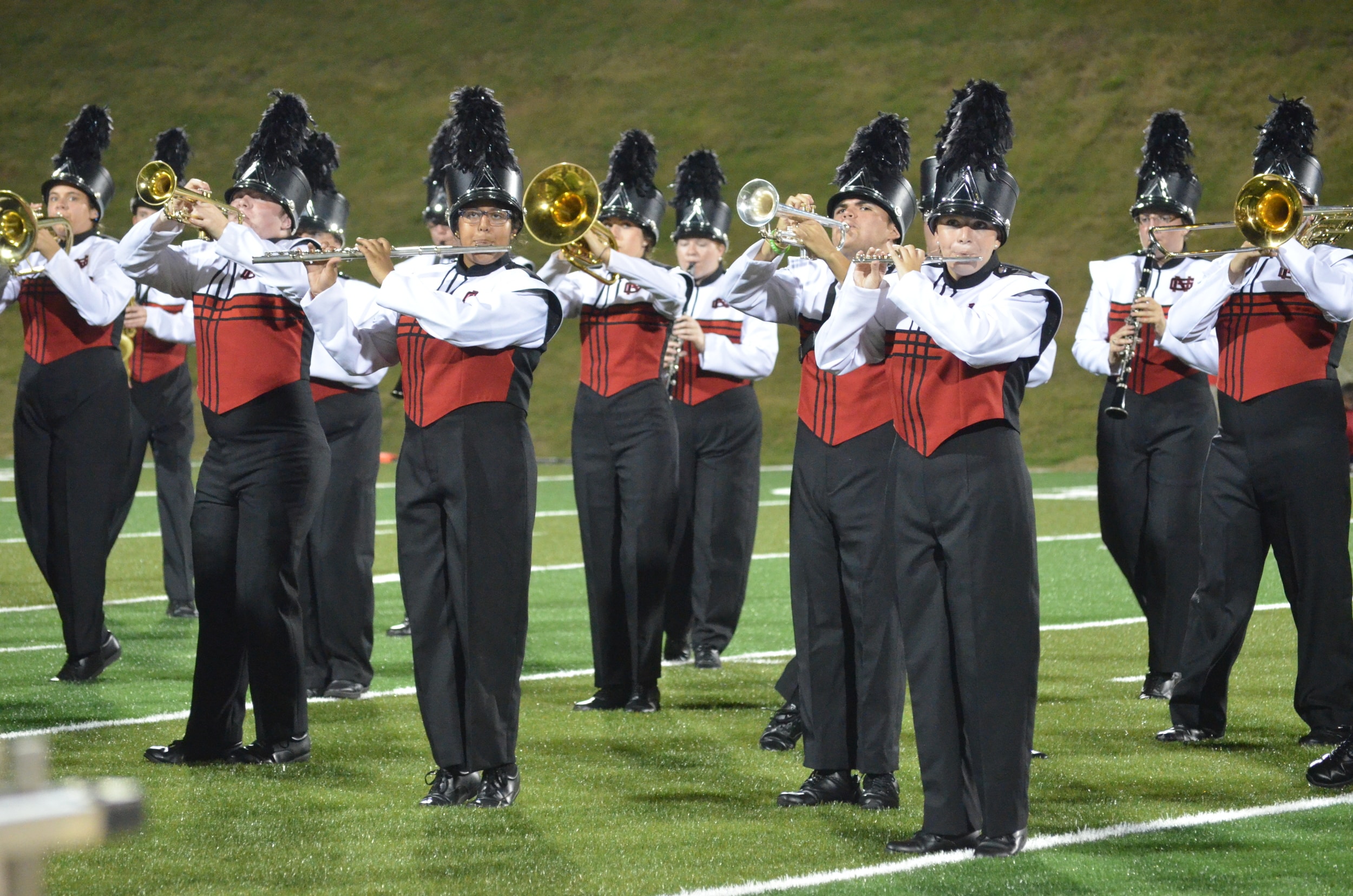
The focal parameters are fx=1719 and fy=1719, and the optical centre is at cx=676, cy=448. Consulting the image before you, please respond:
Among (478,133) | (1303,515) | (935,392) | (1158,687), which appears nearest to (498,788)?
(935,392)

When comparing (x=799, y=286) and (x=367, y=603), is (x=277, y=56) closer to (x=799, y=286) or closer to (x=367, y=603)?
(x=367, y=603)

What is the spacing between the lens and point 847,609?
473 centimetres

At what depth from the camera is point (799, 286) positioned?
4.99 meters

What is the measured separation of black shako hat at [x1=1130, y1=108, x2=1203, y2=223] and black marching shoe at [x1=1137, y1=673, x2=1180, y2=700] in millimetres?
1723

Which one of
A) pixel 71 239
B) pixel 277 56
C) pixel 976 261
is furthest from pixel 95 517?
pixel 277 56

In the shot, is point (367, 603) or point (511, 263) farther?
point (367, 603)

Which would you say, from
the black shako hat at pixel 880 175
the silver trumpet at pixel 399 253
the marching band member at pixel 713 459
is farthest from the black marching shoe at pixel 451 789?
the marching band member at pixel 713 459

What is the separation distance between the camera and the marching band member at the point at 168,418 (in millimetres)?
8297

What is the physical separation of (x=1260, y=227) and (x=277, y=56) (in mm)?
20751

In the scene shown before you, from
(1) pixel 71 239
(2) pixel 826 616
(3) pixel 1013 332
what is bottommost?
(2) pixel 826 616

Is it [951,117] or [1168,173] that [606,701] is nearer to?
[951,117]

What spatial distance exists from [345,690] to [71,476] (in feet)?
4.21

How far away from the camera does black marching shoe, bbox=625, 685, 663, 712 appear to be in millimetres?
6152

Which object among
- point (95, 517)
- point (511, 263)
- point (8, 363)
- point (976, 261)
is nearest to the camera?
point (976, 261)
